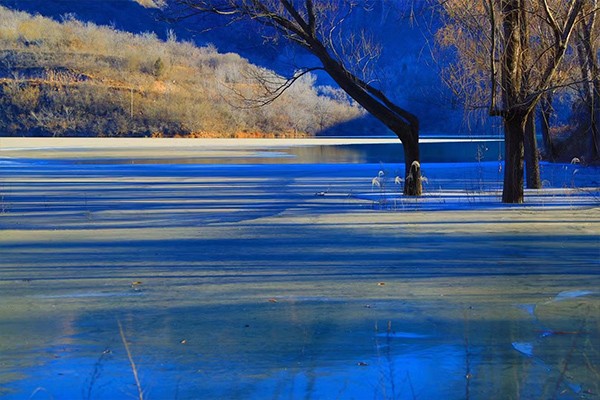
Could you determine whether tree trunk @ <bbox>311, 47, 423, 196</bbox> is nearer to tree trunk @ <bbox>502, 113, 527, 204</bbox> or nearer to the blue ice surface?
tree trunk @ <bbox>502, 113, 527, 204</bbox>

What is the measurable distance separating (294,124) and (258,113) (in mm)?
3600

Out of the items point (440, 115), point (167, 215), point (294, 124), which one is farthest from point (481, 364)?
point (440, 115)

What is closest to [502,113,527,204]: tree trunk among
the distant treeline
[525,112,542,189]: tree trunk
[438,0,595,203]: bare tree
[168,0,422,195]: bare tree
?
[438,0,595,203]: bare tree

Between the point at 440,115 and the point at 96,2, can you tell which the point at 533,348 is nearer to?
the point at 440,115

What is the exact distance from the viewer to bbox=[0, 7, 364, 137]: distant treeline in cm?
7200

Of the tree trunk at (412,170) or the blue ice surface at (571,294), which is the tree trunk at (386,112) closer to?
the tree trunk at (412,170)

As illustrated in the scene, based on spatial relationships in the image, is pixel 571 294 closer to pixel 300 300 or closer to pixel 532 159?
pixel 300 300

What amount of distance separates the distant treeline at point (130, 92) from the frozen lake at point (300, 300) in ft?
174

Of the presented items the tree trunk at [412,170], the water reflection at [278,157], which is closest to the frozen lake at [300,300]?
the tree trunk at [412,170]

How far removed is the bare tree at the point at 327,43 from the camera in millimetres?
13516

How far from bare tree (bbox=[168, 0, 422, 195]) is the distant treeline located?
160ft

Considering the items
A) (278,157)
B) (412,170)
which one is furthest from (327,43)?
(278,157)

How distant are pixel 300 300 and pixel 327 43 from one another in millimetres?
8849

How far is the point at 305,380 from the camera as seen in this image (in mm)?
4461
